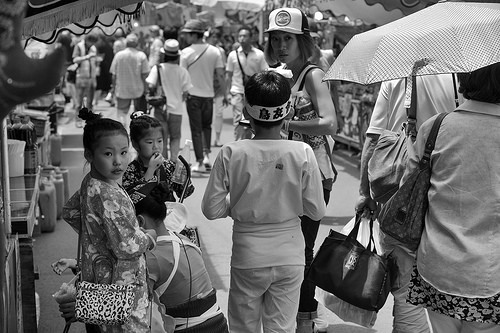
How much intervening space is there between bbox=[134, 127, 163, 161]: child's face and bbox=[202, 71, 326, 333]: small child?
0.81 meters

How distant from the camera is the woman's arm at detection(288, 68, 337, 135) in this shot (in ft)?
15.9

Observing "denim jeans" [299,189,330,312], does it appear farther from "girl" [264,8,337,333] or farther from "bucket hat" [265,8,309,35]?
"bucket hat" [265,8,309,35]

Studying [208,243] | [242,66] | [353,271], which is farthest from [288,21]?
[242,66]

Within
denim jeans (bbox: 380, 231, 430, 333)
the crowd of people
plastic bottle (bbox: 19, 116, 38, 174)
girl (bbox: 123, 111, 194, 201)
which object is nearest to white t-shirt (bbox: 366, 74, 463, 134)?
the crowd of people

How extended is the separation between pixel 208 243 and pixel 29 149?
6.90ft

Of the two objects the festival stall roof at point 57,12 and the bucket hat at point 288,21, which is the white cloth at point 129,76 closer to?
the bucket hat at point 288,21

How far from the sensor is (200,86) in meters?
11.6

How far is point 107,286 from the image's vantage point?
3518mm

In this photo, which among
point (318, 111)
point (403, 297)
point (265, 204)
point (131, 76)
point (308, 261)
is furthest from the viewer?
point (131, 76)

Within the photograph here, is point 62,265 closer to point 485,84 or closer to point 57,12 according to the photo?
point 57,12

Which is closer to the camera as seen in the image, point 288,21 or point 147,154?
point 147,154

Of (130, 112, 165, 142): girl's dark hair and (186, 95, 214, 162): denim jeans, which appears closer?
(130, 112, 165, 142): girl's dark hair

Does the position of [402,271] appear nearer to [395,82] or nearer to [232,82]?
[395,82]

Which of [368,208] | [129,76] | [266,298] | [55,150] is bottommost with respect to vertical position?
[55,150]
